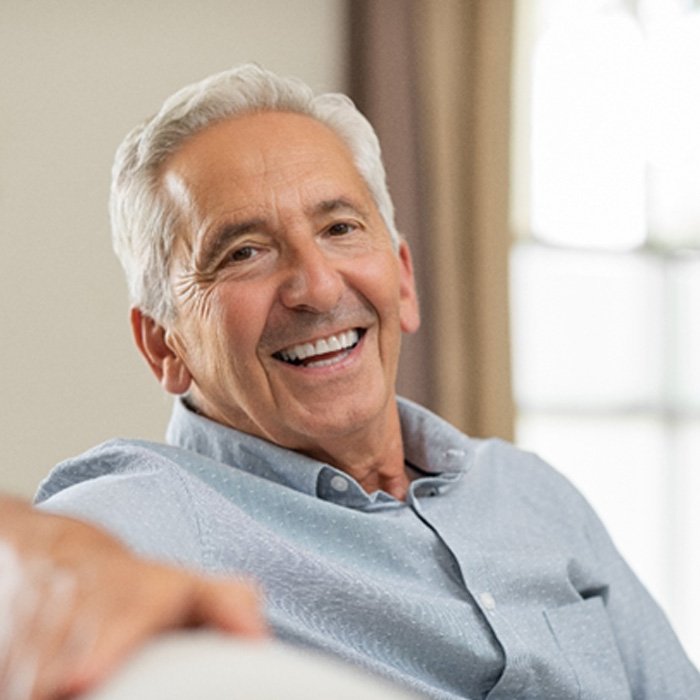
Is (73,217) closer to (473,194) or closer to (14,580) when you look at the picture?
(473,194)

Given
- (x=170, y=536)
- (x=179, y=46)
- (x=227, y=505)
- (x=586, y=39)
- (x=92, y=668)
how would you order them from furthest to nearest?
(x=586, y=39)
(x=179, y=46)
(x=227, y=505)
(x=170, y=536)
(x=92, y=668)

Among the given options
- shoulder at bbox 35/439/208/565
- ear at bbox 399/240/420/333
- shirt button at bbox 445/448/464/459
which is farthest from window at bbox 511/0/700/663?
shoulder at bbox 35/439/208/565

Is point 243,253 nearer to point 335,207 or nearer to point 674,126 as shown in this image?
point 335,207

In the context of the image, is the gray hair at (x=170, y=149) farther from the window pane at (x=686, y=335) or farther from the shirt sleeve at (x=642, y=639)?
the window pane at (x=686, y=335)

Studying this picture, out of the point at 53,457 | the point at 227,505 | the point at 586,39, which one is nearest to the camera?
the point at 227,505

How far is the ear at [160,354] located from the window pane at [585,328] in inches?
91.7

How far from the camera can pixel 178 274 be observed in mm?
1854

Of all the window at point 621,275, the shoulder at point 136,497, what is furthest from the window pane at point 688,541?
the shoulder at point 136,497

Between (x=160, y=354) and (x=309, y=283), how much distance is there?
297 mm

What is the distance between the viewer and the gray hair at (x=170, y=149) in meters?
1.83

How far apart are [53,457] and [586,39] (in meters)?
2.22

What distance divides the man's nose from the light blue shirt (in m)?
0.20

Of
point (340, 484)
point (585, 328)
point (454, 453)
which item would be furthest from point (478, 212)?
point (340, 484)

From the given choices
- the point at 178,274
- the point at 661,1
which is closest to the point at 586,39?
Result: the point at 661,1
